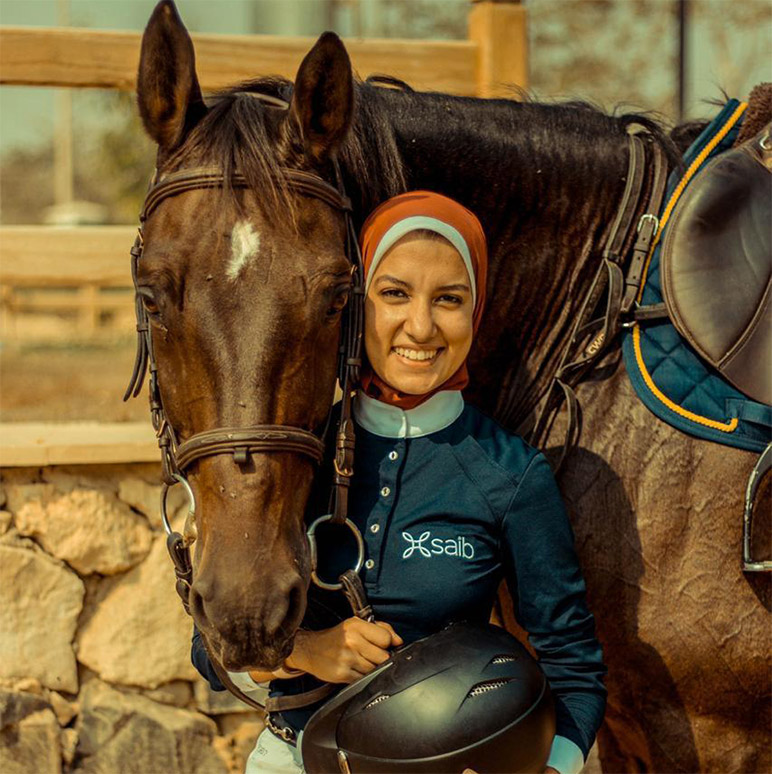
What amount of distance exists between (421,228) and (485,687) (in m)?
0.85

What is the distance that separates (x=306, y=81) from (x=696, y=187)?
932 millimetres

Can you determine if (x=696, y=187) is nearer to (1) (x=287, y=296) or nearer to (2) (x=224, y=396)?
(1) (x=287, y=296)

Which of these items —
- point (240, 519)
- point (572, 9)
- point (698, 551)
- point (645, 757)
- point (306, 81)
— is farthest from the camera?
point (572, 9)

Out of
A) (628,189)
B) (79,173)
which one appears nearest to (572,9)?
(628,189)

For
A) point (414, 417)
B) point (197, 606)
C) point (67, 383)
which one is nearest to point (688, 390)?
point (414, 417)

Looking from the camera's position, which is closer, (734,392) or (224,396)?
(224,396)

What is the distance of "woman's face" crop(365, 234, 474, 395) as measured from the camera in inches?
78.4

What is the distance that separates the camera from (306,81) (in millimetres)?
1986

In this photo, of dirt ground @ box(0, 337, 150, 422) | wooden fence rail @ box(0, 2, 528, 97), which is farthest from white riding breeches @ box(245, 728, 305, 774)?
dirt ground @ box(0, 337, 150, 422)

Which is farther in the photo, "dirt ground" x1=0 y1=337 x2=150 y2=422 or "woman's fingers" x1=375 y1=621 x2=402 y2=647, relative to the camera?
"dirt ground" x1=0 y1=337 x2=150 y2=422

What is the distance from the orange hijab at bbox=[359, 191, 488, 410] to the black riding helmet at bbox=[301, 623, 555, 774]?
485 millimetres

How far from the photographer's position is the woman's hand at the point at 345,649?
6.23 ft

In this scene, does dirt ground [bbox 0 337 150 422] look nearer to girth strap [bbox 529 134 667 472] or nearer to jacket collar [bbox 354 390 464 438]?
girth strap [bbox 529 134 667 472]

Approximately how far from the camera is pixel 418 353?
6.61 feet
